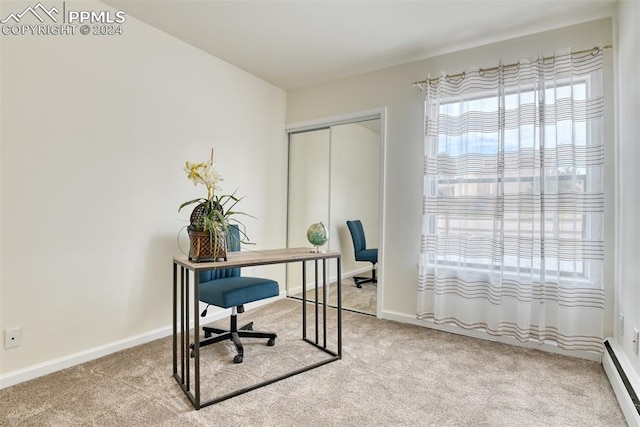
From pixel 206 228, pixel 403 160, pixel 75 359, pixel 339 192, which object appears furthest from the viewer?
pixel 339 192

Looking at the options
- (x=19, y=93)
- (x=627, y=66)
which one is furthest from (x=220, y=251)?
(x=627, y=66)

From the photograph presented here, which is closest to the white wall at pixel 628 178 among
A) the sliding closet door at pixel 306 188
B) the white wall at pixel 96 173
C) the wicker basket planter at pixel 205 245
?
the wicker basket planter at pixel 205 245

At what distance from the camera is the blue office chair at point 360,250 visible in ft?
11.3

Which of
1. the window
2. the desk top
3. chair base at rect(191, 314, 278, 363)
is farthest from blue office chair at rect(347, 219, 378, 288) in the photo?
chair base at rect(191, 314, 278, 363)

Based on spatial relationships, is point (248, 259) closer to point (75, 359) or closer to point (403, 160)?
point (75, 359)

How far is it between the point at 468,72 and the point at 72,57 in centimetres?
292

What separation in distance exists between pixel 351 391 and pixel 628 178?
6.85 feet

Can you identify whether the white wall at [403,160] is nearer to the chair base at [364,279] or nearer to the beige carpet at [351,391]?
the chair base at [364,279]

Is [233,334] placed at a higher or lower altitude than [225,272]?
lower

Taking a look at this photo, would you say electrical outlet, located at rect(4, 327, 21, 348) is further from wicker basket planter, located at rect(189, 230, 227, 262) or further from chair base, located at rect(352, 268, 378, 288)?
chair base, located at rect(352, 268, 378, 288)

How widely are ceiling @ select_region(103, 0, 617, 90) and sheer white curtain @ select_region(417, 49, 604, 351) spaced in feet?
0.96

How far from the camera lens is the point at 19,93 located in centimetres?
196

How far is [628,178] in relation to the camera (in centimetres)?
203

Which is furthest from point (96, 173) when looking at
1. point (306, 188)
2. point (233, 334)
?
point (306, 188)
